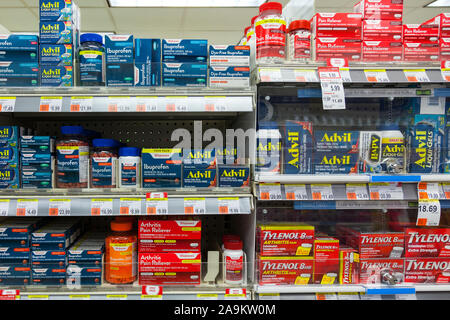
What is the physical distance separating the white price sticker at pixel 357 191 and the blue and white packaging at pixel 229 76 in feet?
2.31

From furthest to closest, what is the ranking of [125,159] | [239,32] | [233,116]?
[239,32] < [233,116] < [125,159]

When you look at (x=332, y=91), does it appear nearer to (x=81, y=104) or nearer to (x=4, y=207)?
(x=81, y=104)

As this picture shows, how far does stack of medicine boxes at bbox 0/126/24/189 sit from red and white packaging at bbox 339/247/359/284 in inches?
64.9

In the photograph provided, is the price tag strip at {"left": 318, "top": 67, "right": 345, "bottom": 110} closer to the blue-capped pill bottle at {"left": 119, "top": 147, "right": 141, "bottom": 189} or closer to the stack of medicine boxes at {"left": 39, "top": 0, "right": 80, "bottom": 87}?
the blue-capped pill bottle at {"left": 119, "top": 147, "right": 141, "bottom": 189}

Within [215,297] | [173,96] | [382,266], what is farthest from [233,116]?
[382,266]

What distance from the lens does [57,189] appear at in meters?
1.41

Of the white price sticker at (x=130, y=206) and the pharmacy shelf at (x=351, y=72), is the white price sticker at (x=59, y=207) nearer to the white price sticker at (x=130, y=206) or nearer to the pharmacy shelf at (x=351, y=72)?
the white price sticker at (x=130, y=206)

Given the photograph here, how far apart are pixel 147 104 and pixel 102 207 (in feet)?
1.72

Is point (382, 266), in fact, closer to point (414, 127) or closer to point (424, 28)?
point (414, 127)

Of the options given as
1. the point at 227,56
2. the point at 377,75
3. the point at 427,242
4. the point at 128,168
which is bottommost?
the point at 427,242

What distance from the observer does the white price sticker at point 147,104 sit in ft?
4.47

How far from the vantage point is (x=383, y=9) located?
1.45 m

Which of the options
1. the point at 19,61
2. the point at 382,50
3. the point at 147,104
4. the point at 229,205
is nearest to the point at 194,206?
the point at 229,205

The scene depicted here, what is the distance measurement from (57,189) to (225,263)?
0.89m
